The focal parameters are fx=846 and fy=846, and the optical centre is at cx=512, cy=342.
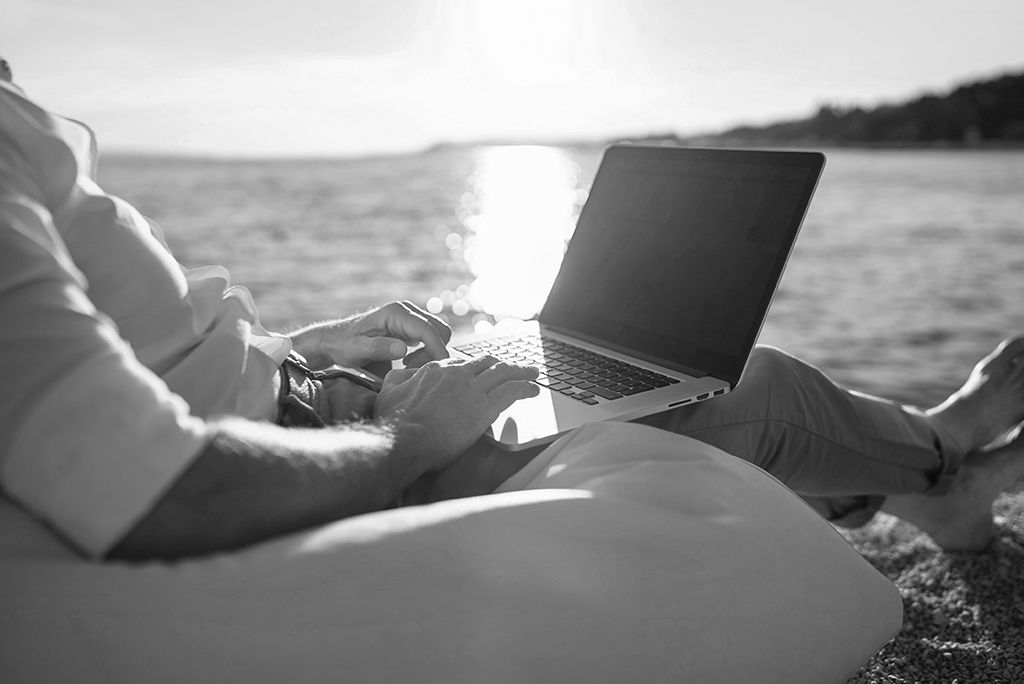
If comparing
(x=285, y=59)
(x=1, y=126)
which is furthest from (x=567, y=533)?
(x=285, y=59)

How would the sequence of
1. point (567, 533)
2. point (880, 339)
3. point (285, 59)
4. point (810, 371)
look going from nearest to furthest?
1. point (567, 533)
2. point (810, 371)
3. point (880, 339)
4. point (285, 59)

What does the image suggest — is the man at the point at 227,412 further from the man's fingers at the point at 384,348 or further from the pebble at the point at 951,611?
the pebble at the point at 951,611

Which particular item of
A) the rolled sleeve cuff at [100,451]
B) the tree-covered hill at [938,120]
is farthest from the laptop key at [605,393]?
the tree-covered hill at [938,120]

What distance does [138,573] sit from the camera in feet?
2.75

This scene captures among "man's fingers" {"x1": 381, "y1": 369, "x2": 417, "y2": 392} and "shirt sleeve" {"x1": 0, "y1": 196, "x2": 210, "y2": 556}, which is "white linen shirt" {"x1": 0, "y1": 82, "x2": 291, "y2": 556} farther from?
"man's fingers" {"x1": 381, "y1": 369, "x2": 417, "y2": 392}

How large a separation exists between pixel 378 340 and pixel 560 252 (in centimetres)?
1002

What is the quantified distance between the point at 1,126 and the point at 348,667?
26.5 inches

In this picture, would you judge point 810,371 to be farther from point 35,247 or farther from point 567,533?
point 35,247

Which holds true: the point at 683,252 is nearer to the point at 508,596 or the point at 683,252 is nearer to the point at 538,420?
the point at 538,420

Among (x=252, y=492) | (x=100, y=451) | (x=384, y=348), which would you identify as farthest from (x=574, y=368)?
(x=100, y=451)

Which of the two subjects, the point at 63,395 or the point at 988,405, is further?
the point at 988,405

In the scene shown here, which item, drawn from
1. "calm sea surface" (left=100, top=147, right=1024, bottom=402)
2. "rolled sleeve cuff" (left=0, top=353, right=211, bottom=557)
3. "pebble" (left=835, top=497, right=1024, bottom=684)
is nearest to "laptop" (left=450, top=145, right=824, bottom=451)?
"rolled sleeve cuff" (left=0, top=353, right=211, bottom=557)

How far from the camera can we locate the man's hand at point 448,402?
1151 mm

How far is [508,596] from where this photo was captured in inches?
36.4
